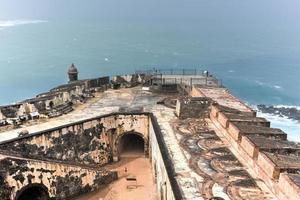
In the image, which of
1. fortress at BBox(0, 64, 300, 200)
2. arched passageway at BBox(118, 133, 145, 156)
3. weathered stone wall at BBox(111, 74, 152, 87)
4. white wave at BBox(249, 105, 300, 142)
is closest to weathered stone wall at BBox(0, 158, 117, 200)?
fortress at BBox(0, 64, 300, 200)

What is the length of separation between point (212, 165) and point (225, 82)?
69.0 m

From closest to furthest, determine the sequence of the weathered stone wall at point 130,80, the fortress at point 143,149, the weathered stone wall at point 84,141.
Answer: the fortress at point 143,149, the weathered stone wall at point 84,141, the weathered stone wall at point 130,80

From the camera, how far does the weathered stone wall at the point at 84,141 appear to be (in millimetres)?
24812

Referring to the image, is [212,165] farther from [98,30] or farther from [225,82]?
[98,30]

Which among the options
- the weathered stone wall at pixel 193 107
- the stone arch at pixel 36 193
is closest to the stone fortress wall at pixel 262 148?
the weathered stone wall at pixel 193 107

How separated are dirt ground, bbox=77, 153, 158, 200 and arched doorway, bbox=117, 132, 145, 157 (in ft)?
3.83

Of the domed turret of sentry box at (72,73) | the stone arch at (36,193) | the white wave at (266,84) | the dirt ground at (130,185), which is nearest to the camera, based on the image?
the stone arch at (36,193)

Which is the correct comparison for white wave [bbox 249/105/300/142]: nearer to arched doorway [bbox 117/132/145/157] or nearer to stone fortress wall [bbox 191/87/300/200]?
arched doorway [bbox 117/132/145/157]

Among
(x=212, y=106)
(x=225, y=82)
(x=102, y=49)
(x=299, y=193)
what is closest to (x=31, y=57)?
(x=102, y=49)

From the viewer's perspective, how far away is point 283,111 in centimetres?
6775

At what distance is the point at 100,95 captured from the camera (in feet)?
122

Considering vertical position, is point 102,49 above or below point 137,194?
above

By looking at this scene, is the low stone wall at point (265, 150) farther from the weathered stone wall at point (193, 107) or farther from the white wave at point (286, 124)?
the white wave at point (286, 124)

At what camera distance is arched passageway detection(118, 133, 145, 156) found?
3164cm
